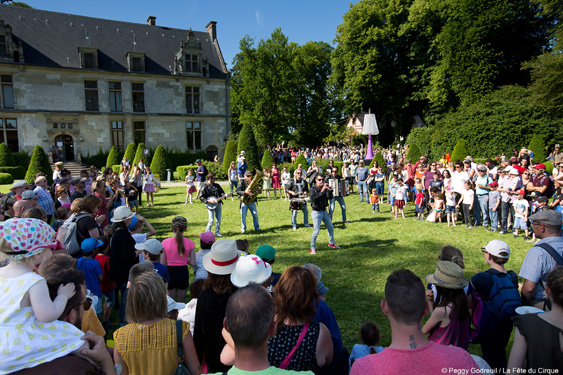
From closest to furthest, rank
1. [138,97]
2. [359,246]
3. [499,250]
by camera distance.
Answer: [499,250], [359,246], [138,97]

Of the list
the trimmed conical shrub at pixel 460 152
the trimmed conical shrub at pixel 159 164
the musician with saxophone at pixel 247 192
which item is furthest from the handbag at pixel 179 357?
the trimmed conical shrub at pixel 159 164

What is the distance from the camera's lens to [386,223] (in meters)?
11.8

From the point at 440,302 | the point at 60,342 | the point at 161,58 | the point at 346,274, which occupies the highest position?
the point at 161,58

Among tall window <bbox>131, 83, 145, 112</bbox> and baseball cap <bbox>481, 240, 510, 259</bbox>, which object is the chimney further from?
baseball cap <bbox>481, 240, 510, 259</bbox>

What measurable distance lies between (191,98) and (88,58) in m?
9.50

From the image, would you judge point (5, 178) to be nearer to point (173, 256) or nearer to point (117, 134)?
point (117, 134)

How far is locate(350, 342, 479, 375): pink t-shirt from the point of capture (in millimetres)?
1904

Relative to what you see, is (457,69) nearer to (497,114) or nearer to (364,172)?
(497,114)

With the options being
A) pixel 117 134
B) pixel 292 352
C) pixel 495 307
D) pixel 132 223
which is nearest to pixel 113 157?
pixel 117 134

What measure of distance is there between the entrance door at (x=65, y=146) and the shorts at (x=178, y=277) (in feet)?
101

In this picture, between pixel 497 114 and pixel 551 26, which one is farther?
pixel 551 26

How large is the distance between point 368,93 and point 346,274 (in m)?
34.0

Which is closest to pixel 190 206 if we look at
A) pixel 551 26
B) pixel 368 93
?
pixel 368 93

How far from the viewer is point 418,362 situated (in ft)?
6.29
